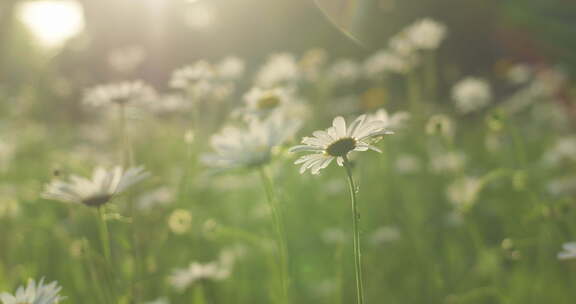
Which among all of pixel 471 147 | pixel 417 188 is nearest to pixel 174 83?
pixel 417 188

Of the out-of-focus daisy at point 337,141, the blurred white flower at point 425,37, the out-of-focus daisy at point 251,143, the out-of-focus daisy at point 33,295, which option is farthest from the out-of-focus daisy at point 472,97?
the out-of-focus daisy at point 33,295

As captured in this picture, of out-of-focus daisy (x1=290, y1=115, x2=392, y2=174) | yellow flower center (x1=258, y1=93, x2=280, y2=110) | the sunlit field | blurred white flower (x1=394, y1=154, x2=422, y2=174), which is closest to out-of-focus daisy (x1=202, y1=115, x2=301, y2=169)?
the sunlit field

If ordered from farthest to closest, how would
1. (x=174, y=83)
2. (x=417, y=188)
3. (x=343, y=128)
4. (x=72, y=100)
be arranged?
(x=72, y=100)
(x=417, y=188)
(x=174, y=83)
(x=343, y=128)

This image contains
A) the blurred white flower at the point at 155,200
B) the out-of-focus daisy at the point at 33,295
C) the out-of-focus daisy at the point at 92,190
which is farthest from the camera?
the blurred white flower at the point at 155,200

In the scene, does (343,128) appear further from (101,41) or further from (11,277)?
(101,41)

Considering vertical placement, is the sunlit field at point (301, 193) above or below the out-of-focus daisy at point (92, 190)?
above

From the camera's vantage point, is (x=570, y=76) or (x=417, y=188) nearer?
(x=417, y=188)

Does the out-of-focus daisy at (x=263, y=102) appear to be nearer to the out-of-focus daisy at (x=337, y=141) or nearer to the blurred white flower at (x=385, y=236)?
the out-of-focus daisy at (x=337, y=141)

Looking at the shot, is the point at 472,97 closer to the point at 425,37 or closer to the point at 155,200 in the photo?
the point at 425,37
